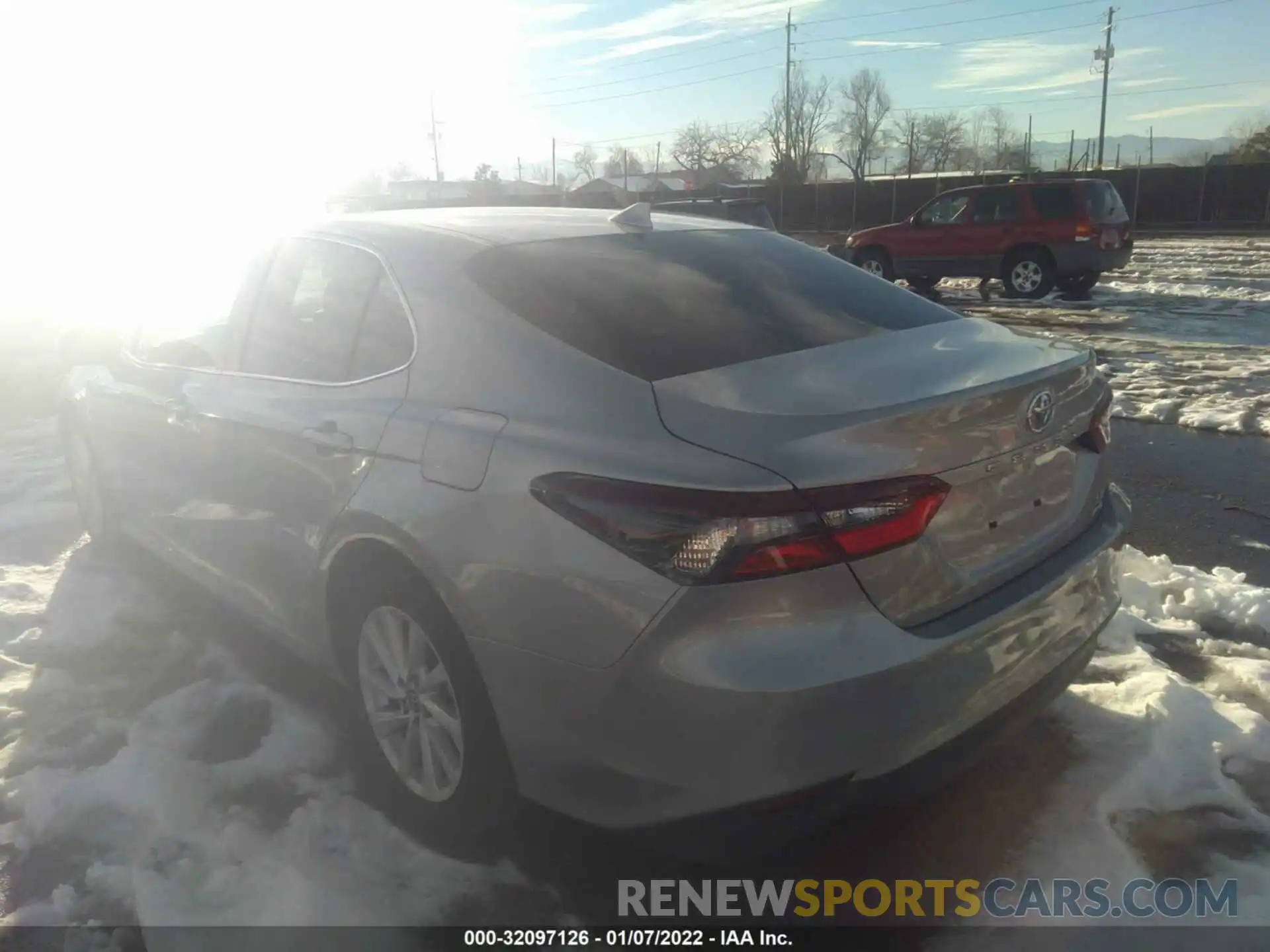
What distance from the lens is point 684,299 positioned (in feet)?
9.13

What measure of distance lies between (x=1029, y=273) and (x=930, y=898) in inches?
580

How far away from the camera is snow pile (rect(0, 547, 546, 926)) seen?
2625 mm

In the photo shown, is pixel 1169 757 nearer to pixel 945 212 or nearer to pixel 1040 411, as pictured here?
→ pixel 1040 411

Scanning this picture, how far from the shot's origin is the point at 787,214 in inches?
1615

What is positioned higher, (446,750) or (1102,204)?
(1102,204)

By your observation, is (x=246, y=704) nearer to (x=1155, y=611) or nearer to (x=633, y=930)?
(x=633, y=930)

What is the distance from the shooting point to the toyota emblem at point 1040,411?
2.43 metres

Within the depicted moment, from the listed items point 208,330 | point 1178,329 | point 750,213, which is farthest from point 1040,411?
point 750,213

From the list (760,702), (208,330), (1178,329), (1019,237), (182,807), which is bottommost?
(1178,329)

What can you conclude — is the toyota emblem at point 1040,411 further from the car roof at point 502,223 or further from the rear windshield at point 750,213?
the rear windshield at point 750,213

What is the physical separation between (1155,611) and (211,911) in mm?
3585

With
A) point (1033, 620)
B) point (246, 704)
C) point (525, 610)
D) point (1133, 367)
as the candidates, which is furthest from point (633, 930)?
point (1133, 367)

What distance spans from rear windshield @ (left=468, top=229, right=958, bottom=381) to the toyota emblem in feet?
1.73

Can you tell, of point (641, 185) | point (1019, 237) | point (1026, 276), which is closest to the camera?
point (1019, 237)
